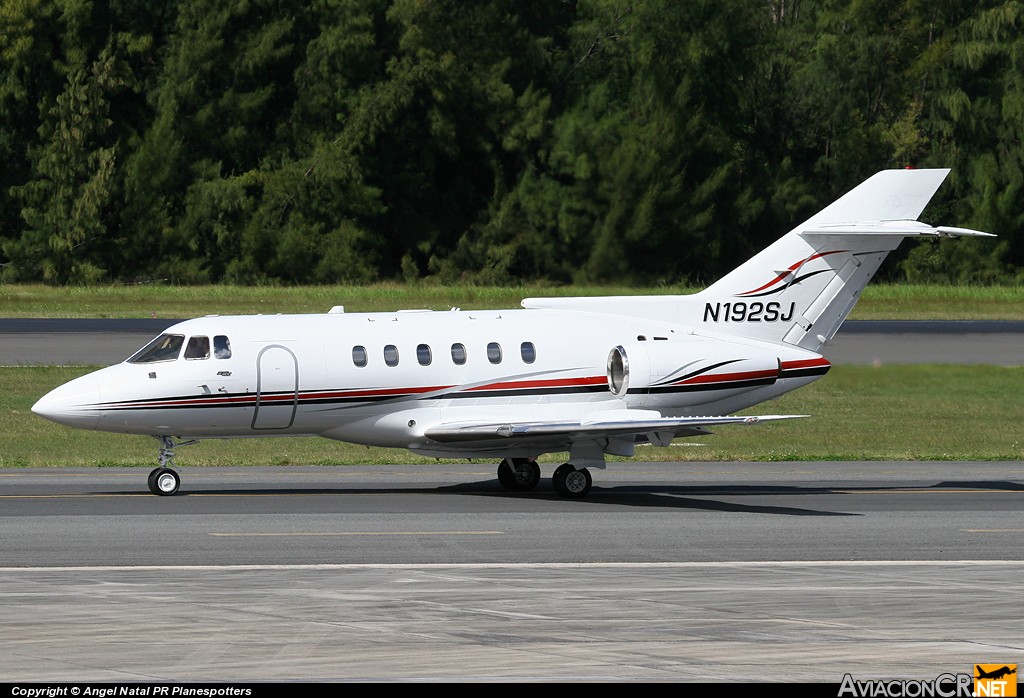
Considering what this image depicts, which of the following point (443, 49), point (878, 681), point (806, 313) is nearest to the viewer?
point (878, 681)

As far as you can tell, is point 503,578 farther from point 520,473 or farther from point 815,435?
point 815,435

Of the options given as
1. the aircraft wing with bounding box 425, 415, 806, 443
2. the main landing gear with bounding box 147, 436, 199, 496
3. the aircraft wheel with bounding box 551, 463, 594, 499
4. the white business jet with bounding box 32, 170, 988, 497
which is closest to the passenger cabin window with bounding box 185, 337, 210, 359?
the white business jet with bounding box 32, 170, 988, 497

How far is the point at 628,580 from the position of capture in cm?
1650

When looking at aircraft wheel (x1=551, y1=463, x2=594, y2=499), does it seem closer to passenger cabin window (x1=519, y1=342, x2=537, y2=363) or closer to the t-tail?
passenger cabin window (x1=519, y1=342, x2=537, y2=363)

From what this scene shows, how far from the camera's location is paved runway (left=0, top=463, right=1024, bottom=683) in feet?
40.2

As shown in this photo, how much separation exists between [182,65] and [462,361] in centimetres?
5663

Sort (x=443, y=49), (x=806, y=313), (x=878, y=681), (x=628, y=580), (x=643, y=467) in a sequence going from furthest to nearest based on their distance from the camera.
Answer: (x=443, y=49) < (x=643, y=467) < (x=806, y=313) < (x=628, y=580) < (x=878, y=681)

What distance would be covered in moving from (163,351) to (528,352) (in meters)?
5.75

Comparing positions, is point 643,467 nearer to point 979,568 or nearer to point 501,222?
point 979,568

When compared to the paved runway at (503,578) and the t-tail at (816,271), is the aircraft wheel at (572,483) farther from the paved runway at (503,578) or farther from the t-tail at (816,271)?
the t-tail at (816,271)

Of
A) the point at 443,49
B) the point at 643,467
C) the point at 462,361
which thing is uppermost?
the point at 443,49

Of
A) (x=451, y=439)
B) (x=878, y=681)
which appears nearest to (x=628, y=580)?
(x=878, y=681)

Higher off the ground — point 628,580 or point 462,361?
point 462,361

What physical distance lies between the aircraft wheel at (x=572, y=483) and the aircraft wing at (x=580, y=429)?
722mm
